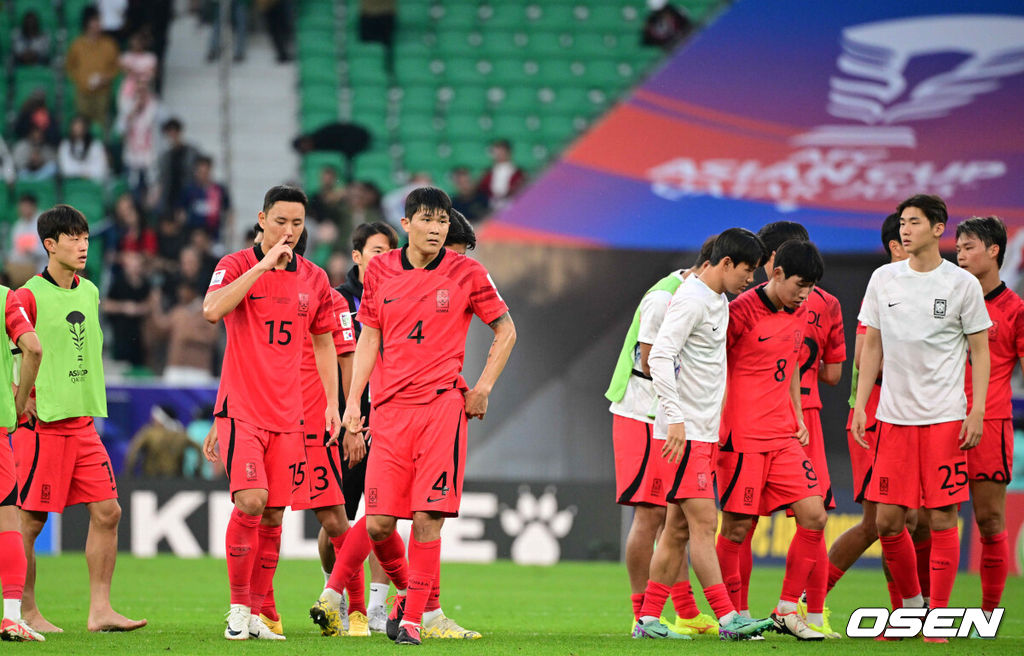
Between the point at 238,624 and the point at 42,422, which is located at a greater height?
the point at 42,422

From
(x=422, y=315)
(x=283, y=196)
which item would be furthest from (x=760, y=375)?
(x=283, y=196)

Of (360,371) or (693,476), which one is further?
(693,476)

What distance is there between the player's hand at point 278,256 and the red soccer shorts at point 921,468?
3.47 meters

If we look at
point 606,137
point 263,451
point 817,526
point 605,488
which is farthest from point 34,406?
point 606,137

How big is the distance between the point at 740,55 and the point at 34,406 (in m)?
10.3

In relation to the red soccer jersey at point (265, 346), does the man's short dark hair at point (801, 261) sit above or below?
above

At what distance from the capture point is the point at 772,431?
757 centimetres

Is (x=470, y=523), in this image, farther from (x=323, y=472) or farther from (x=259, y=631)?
(x=259, y=631)

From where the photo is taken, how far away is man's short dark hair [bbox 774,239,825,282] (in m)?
7.44

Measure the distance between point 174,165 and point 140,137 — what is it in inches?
35.0

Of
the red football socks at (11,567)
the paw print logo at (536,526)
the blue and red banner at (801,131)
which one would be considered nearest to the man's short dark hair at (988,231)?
the red football socks at (11,567)

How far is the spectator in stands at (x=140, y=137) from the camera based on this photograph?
18906mm

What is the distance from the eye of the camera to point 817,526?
7414 millimetres

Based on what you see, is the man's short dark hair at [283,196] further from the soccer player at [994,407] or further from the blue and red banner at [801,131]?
the blue and red banner at [801,131]
